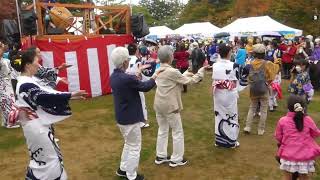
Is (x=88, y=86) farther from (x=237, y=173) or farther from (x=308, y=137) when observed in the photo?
(x=308, y=137)

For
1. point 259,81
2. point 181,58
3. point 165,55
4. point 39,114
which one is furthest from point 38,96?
point 181,58

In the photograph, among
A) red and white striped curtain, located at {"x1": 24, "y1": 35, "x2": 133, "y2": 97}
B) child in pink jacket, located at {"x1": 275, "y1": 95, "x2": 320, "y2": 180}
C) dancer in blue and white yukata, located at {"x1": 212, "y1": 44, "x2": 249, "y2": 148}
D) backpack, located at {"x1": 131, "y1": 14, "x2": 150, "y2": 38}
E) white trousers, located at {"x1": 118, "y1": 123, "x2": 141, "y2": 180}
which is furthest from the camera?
backpack, located at {"x1": 131, "y1": 14, "x2": 150, "y2": 38}

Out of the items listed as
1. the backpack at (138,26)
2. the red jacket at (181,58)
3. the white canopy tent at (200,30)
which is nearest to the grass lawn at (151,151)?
the backpack at (138,26)

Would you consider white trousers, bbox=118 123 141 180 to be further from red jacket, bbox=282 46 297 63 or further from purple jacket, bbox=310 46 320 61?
red jacket, bbox=282 46 297 63

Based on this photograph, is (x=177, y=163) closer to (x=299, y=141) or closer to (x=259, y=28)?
(x=299, y=141)

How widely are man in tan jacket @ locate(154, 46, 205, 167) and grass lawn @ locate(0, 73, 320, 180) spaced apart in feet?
1.25

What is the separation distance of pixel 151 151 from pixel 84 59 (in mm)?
5289

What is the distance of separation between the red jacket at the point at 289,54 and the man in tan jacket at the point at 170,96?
32.0 ft

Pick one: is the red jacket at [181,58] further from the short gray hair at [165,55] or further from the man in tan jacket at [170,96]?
the short gray hair at [165,55]

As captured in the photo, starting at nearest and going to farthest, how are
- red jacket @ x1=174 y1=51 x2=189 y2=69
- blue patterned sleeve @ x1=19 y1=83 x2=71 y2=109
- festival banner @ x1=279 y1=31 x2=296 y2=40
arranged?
blue patterned sleeve @ x1=19 y1=83 x2=71 y2=109
red jacket @ x1=174 y1=51 x2=189 y2=69
festival banner @ x1=279 y1=31 x2=296 y2=40

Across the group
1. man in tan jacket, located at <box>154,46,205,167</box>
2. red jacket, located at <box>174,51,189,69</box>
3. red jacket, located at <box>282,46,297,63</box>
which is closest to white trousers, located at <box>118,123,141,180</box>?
man in tan jacket, located at <box>154,46,205,167</box>

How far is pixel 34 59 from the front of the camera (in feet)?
12.2

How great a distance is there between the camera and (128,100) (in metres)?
4.71

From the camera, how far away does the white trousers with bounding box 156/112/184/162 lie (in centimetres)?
538
